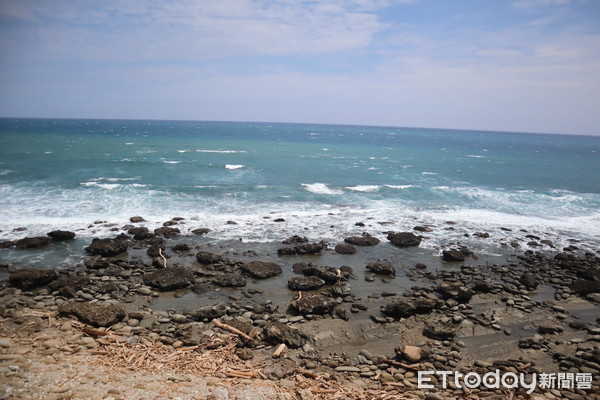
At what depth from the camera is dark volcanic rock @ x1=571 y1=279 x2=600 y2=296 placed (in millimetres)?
13203

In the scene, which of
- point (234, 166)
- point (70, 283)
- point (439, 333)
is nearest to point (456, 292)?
point (439, 333)

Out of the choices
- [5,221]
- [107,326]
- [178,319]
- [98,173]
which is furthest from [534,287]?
[98,173]

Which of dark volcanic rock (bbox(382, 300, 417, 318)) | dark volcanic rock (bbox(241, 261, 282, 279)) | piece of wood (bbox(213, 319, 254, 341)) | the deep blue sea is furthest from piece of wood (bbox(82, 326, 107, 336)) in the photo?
the deep blue sea

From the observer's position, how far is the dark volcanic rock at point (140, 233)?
17.6m

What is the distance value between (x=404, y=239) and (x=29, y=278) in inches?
664

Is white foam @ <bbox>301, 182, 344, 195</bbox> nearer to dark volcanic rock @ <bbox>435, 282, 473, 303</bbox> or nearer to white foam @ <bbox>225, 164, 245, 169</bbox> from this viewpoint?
white foam @ <bbox>225, 164, 245, 169</bbox>

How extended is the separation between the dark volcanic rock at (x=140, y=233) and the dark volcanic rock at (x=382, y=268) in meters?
11.7

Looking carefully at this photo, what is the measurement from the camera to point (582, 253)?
1761 cm

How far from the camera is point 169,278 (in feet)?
41.7

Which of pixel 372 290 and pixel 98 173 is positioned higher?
pixel 98 173

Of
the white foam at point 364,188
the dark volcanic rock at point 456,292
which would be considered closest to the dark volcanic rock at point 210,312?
the dark volcanic rock at point 456,292

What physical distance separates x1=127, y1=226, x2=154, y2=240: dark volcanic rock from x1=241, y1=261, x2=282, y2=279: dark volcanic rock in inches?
260

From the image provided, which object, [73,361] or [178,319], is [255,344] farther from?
[73,361]

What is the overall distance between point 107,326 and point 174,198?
17.3m
